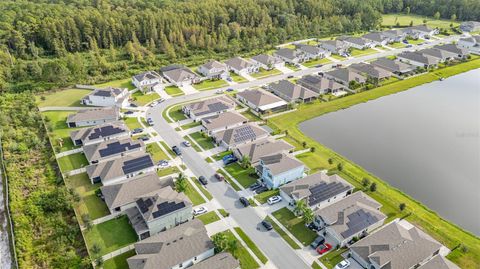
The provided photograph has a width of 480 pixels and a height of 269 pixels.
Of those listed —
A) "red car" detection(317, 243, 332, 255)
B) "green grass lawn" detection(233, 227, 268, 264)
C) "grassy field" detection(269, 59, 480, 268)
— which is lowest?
"green grass lawn" detection(233, 227, 268, 264)

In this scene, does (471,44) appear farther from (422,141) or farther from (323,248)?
(323,248)

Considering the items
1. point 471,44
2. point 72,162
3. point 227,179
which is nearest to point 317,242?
point 227,179

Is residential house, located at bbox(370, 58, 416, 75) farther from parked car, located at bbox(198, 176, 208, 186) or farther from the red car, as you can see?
the red car

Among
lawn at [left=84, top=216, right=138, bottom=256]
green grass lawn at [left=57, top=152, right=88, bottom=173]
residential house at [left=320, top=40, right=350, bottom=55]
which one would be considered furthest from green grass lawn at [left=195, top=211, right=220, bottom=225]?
residential house at [left=320, top=40, right=350, bottom=55]

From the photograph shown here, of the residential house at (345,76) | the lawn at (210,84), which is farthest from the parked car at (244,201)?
the residential house at (345,76)

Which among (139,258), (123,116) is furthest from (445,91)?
(139,258)
